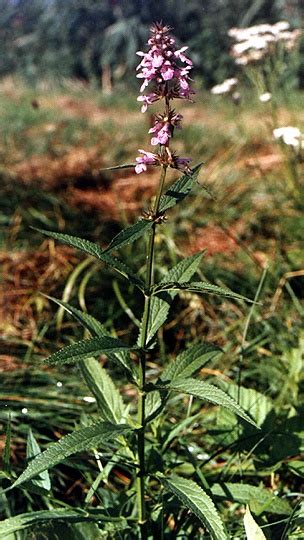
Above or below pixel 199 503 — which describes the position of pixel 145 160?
above

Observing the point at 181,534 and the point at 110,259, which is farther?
the point at 181,534

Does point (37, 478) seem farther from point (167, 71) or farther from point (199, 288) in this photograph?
point (167, 71)

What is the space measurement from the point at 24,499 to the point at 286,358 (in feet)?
2.56

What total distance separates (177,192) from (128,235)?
0.11 m

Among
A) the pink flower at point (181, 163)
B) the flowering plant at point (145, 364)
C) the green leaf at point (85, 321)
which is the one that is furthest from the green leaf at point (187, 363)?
the pink flower at point (181, 163)

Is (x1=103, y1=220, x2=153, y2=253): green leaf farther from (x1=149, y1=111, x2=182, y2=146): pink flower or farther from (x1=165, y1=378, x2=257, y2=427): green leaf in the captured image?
(x1=165, y1=378, x2=257, y2=427): green leaf

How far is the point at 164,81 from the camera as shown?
943 mm

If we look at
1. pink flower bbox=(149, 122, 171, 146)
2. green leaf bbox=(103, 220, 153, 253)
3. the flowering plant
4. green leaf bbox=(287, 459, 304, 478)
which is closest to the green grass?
green leaf bbox=(287, 459, 304, 478)

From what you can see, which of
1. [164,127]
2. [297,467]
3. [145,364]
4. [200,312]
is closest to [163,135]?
[164,127]

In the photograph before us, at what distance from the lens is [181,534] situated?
1264mm

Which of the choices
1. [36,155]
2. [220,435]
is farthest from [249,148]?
[220,435]

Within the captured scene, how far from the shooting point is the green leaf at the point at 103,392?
4.30 ft

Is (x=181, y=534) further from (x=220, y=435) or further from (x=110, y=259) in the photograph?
(x=110, y=259)

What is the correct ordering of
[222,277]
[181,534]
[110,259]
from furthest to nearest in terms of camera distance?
[222,277] → [181,534] → [110,259]
